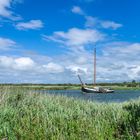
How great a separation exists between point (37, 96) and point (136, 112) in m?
6.18

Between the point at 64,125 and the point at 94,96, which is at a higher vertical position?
the point at 94,96

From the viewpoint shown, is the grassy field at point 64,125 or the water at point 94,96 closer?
the grassy field at point 64,125

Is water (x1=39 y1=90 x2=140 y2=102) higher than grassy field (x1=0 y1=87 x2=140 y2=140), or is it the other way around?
water (x1=39 y1=90 x2=140 y2=102)

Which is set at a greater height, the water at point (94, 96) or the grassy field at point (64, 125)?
the water at point (94, 96)

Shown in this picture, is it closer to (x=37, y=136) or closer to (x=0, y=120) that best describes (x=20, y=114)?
(x=0, y=120)

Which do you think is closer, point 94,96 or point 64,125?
point 64,125

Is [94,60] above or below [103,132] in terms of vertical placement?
above

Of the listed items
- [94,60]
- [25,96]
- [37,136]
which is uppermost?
[94,60]

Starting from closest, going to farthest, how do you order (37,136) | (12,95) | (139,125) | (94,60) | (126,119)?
1. (37,136)
2. (139,125)
3. (126,119)
4. (12,95)
5. (94,60)

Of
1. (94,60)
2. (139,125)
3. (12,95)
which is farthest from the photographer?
(94,60)

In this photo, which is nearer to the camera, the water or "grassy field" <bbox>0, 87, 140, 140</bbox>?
"grassy field" <bbox>0, 87, 140, 140</bbox>

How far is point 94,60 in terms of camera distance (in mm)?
94250

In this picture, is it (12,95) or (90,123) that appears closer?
(90,123)

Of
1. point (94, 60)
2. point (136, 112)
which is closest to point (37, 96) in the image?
point (136, 112)
